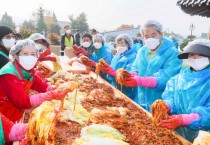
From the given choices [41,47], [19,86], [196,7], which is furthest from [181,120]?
[196,7]

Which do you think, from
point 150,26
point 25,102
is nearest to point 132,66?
point 150,26

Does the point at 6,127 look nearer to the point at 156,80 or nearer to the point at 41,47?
the point at 156,80

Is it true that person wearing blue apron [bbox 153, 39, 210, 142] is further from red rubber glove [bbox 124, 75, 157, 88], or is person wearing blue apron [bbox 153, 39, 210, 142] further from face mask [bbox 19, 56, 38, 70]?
face mask [bbox 19, 56, 38, 70]

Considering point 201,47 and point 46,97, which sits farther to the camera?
point 46,97

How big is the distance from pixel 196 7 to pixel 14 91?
5600 millimetres

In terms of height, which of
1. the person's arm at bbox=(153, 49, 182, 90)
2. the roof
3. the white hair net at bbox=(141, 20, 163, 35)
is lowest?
the person's arm at bbox=(153, 49, 182, 90)

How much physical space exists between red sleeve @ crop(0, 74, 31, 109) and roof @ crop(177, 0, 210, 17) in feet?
16.4

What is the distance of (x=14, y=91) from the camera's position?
3.07 m

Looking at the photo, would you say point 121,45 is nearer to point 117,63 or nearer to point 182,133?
point 117,63

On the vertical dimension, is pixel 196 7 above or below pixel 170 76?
above

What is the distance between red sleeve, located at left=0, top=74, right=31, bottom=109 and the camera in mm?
3068

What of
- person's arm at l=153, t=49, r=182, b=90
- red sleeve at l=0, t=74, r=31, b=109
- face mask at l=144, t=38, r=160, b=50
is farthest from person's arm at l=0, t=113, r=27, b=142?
face mask at l=144, t=38, r=160, b=50

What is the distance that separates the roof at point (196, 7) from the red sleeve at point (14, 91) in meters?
4.99

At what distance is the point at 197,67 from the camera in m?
3.08
